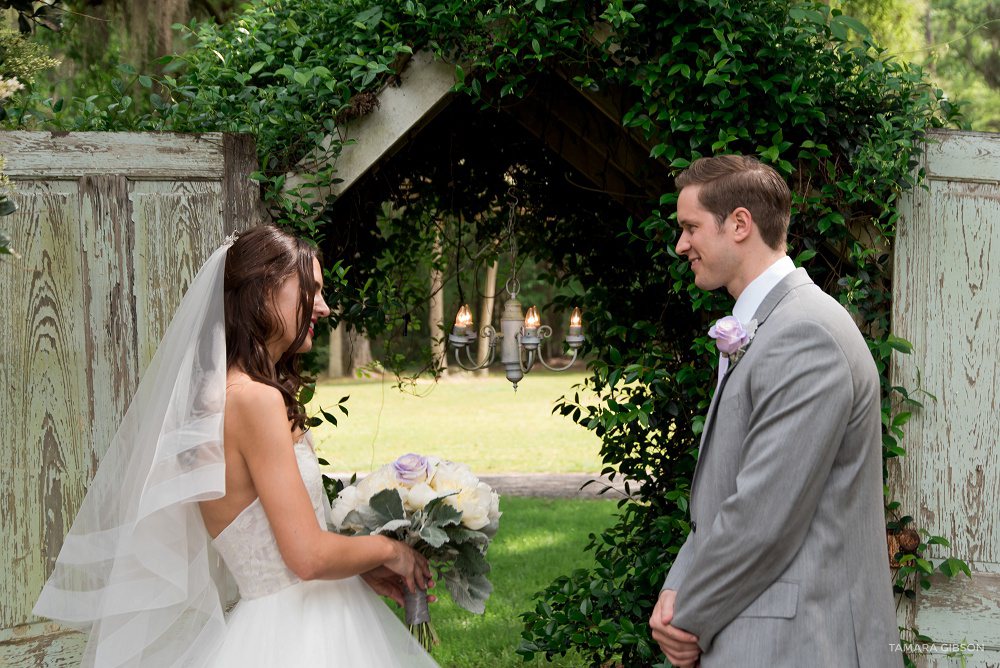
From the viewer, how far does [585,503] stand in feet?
30.9

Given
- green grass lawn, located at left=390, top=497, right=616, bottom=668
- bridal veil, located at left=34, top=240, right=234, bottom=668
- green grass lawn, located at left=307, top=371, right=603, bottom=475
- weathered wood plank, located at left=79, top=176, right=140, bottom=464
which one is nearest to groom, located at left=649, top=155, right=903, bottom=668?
bridal veil, located at left=34, top=240, right=234, bottom=668

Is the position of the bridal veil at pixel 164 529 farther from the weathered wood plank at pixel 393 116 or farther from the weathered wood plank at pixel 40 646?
the weathered wood plank at pixel 393 116

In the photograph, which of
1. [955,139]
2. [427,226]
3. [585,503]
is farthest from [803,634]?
[585,503]

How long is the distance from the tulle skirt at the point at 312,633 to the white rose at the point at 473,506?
38 cm

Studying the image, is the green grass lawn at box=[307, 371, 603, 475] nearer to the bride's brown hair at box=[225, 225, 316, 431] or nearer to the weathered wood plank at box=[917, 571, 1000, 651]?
the weathered wood plank at box=[917, 571, 1000, 651]

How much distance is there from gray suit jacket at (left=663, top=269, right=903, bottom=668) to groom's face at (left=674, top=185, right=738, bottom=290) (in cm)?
22

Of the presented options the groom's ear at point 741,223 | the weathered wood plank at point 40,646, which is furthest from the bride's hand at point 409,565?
the weathered wood plank at point 40,646

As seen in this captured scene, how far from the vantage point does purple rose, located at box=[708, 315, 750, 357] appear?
7.07 feet

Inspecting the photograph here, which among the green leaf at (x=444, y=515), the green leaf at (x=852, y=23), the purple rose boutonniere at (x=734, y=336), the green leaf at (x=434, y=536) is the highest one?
the green leaf at (x=852, y=23)

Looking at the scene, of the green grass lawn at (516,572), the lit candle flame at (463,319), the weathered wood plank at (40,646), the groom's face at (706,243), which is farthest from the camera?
the green grass lawn at (516,572)

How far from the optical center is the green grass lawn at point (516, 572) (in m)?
5.20

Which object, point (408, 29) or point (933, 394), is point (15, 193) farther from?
point (933, 394)

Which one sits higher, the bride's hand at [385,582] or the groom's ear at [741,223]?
the groom's ear at [741,223]

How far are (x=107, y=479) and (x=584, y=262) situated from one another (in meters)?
3.19
